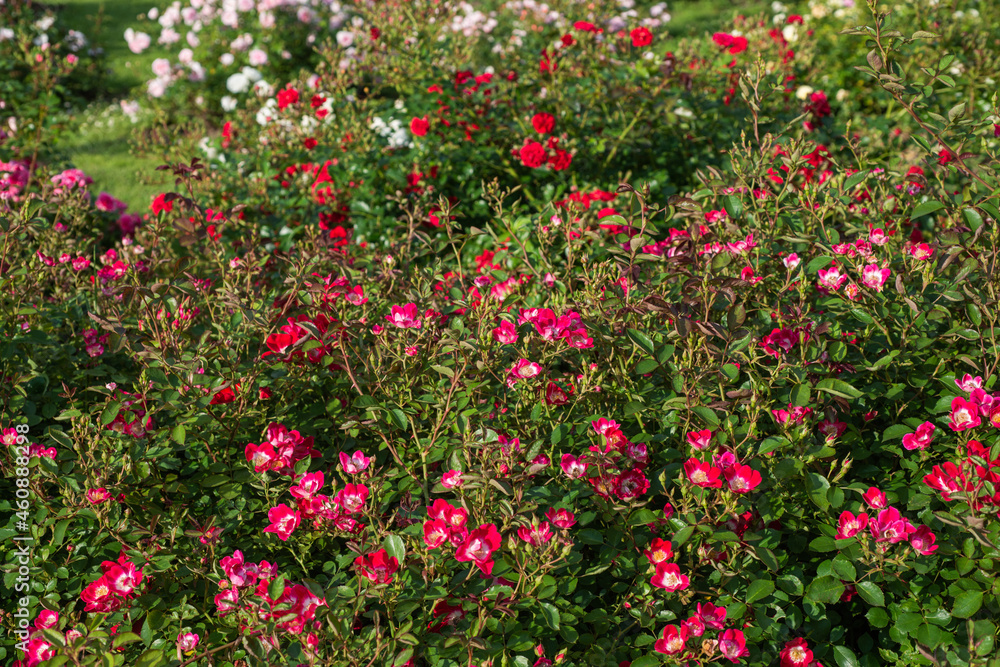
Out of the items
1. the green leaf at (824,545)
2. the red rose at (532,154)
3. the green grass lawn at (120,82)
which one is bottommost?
the green grass lawn at (120,82)

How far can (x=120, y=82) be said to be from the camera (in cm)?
809

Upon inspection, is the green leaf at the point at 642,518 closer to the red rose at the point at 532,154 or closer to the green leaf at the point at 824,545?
the green leaf at the point at 824,545

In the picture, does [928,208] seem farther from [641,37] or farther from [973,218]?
[641,37]

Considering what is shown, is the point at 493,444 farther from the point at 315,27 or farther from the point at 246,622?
the point at 315,27

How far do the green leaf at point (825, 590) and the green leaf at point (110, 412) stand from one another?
5.03 feet

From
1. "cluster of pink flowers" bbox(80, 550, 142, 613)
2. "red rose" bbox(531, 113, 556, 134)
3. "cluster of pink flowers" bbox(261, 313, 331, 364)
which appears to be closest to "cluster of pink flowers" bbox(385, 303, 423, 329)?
"cluster of pink flowers" bbox(261, 313, 331, 364)

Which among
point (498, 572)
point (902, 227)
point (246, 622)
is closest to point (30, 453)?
point (246, 622)

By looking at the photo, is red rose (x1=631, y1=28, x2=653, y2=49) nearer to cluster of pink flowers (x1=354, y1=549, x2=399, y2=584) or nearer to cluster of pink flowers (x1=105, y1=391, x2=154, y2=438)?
cluster of pink flowers (x1=105, y1=391, x2=154, y2=438)

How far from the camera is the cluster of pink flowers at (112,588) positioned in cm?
152

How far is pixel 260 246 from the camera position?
8.51ft

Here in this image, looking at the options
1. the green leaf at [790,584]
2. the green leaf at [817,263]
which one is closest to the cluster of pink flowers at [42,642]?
the green leaf at [790,584]

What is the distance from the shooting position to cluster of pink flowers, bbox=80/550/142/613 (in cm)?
152

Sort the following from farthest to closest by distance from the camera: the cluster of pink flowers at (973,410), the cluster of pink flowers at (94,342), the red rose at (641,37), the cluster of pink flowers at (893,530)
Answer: the red rose at (641,37) < the cluster of pink flowers at (94,342) < the cluster of pink flowers at (973,410) < the cluster of pink flowers at (893,530)

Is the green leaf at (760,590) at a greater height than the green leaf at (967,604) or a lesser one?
lesser
